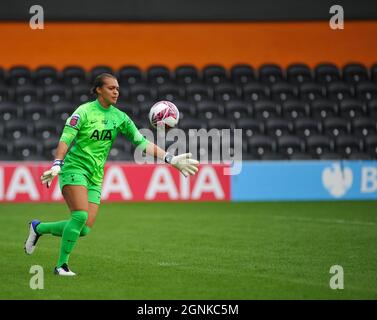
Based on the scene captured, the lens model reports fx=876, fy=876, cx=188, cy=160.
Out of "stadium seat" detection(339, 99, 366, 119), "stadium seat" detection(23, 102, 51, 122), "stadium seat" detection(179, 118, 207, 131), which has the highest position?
"stadium seat" detection(339, 99, 366, 119)

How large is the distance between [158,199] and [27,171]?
2858 mm

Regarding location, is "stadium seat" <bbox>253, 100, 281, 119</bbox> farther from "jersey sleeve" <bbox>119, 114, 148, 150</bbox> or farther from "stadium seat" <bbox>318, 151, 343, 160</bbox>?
"jersey sleeve" <bbox>119, 114, 148, 150</bbox>

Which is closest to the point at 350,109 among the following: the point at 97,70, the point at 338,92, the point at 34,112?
the point at 338,92

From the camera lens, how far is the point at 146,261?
35.1ft

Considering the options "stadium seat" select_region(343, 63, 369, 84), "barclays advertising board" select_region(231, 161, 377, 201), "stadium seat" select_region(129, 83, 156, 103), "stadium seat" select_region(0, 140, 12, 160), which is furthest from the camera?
"stadium seat" select_region(343, 63, 369, 84)

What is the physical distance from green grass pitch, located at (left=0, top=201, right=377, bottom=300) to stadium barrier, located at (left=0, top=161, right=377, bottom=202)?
0.87 m

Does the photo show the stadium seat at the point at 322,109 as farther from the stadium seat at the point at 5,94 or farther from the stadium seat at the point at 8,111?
the stadium seat at the point at 5,94

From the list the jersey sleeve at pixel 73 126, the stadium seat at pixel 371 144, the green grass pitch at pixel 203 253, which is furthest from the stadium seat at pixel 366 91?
the jersey sleeve at pixel 73 126

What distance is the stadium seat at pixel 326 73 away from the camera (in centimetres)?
2223

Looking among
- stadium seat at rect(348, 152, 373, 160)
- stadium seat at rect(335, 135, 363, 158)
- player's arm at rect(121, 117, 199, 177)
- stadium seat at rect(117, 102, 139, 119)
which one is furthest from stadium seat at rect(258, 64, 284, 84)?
player's arm at rect(121, 117, 199, 177)

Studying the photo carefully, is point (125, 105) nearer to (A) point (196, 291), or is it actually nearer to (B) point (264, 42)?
(B) point (264, 42)

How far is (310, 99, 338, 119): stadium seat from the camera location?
70.6 feet
